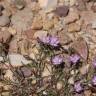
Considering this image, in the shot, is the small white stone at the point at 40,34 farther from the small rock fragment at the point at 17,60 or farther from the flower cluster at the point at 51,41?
the small rock fragment at the point at 17,60

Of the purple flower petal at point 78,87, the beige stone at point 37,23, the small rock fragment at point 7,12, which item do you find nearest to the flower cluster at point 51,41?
the beige stone at point 37,23

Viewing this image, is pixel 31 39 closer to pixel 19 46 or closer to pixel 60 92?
pixel 19 46

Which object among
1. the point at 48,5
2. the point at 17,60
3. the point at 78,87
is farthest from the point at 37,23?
the point at 78,87

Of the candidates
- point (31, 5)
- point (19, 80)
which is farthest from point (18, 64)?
point (31, 5)

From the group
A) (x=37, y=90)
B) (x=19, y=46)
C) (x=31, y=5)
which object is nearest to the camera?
(x=37, y=90)

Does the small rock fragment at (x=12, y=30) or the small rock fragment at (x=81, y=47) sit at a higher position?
the small rock fragment at (x=12, y=30)

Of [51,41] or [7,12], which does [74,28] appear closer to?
[51,41]

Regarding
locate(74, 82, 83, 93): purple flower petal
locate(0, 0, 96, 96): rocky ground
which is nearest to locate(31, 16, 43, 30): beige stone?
locate(0, 0, 96, 96): rocky ground
